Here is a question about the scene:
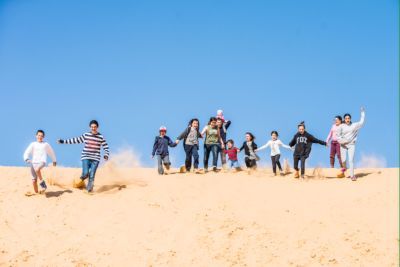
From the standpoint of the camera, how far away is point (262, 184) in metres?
15.9

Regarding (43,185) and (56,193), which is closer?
(43,185)

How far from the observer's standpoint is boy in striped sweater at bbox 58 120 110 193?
1451 centimetres

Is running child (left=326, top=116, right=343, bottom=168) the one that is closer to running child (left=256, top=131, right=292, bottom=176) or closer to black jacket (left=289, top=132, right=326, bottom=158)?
black jacket (left=289, top=132, right=326, bottom=158)

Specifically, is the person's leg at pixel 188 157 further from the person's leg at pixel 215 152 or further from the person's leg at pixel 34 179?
the person's leg at pixel 34 179

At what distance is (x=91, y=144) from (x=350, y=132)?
7232 millimetres

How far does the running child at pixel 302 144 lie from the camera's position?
16.6 metres

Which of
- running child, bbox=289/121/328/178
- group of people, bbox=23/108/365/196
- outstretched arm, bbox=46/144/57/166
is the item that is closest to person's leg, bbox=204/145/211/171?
group of people, bbox=23/108/365/196

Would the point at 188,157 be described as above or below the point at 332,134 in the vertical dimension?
below

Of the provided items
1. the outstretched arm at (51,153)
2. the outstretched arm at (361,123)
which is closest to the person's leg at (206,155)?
the outstretched arm at (361,123)

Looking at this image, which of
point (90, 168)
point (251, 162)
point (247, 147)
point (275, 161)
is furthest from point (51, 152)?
point (275, 161)

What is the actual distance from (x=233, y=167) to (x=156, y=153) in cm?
255

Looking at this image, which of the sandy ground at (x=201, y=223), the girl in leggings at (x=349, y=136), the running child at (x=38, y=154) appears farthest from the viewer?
the girl in leggings at (x=349, y=136)

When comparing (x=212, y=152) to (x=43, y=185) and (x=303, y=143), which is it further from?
(x=43, y=185)

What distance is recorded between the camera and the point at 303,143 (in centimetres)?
1661
